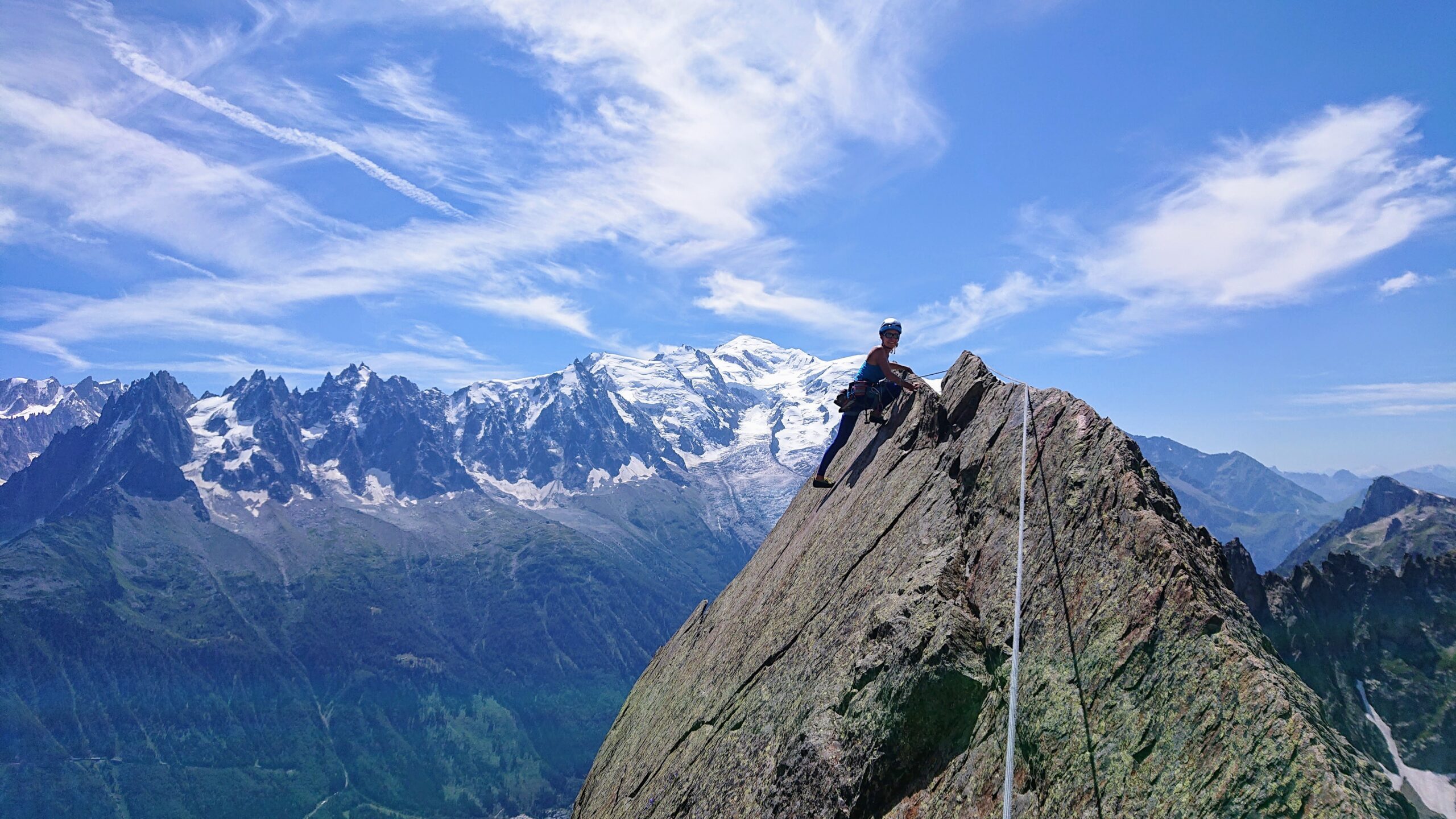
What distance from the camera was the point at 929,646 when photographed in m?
11.9

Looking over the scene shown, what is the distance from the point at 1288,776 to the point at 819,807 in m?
6.56

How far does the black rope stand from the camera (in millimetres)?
8727

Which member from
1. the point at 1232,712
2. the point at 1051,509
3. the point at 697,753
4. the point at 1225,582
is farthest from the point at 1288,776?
the point at 697,753

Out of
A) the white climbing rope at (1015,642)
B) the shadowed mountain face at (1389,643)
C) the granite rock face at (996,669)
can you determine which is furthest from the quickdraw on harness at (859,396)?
the shadowed mountain face at (1389,643)

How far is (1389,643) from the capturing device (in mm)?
122875

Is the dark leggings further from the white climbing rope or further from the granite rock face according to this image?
the white climbing rope

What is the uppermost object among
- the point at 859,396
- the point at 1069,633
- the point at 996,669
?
the point at 859,396

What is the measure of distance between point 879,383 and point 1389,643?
486ft

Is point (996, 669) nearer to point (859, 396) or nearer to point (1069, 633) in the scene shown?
point (1069, 633)

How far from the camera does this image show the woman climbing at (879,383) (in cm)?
2158

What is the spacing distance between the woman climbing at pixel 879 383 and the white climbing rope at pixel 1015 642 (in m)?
6.36

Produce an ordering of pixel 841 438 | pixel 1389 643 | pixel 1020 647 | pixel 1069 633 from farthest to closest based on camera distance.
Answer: pixel 1389 643, pixel 841 438, pixel 1020 647, pixel 1069 633

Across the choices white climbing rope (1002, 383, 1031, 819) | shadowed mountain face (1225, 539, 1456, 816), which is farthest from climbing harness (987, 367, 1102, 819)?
shadowed mountain face (1225, 539, 1456, 816)

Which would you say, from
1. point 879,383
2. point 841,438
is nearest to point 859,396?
point 879,383
